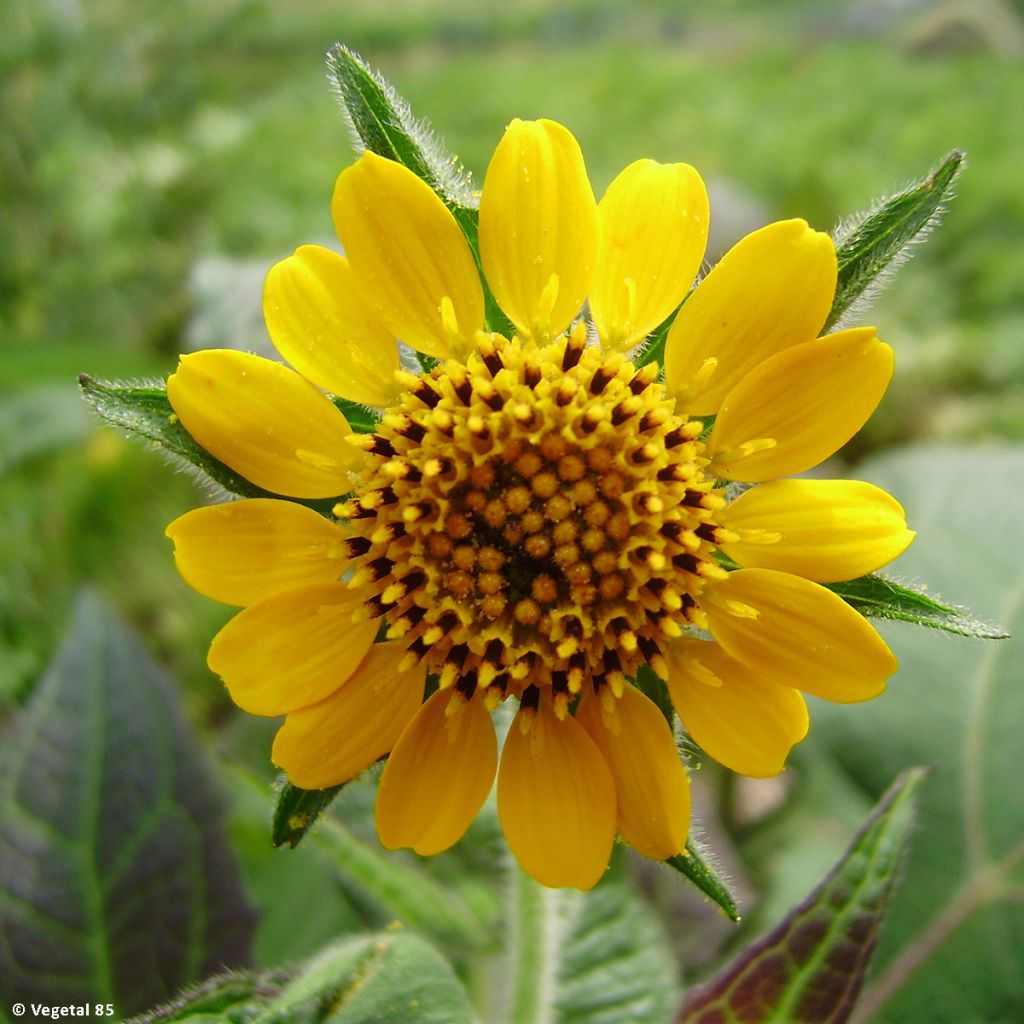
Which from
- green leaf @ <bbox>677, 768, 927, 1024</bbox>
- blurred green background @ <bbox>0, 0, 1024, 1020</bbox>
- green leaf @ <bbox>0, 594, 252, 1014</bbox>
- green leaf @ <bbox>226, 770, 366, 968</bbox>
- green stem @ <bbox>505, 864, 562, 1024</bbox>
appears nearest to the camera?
green leaf @ <bbox>677, 768, 927, 1024</bbox>

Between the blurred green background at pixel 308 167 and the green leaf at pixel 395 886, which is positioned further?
the blurred green background at pixel 308 167

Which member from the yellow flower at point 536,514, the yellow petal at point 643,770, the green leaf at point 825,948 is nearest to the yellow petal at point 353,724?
the yellow flower at point 536,514

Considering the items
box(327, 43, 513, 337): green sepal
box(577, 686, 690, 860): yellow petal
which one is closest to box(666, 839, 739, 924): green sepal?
box(577, 686, 690, 860): yellow petal

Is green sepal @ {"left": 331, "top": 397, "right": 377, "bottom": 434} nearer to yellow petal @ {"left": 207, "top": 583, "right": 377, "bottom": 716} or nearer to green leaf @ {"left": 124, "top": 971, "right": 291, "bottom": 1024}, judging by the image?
yellow petal @ {"left": 207, "top": 583, "right": 377, "bottom": 716}

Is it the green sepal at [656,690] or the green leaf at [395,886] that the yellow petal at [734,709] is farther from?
the green leaf at [395,886]

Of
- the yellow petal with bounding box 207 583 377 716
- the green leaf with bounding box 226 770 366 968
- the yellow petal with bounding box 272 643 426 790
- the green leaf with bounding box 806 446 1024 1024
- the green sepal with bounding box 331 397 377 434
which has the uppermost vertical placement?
the green sepal with bounding box 331 397 377 434

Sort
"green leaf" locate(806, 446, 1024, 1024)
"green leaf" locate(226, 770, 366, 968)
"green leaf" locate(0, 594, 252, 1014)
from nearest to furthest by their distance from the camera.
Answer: "green leaf" locate(0, 594, 252, 1014) < "green leaf" locate(806, 446, 1024, 1024) < "green leaf" locate(226, 770, 366, 968)

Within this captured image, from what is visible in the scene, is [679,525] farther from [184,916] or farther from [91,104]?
[91,104]
